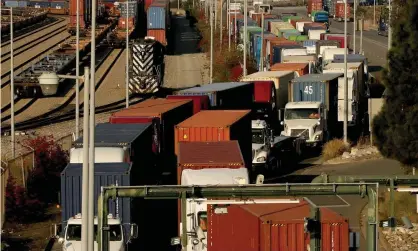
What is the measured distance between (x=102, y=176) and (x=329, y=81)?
25.1 metres

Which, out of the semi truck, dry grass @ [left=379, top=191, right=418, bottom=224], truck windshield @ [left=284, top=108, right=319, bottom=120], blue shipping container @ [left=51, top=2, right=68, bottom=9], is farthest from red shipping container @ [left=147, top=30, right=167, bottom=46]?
dry grass @ [left=379, top=191, right=418, bottom=224]

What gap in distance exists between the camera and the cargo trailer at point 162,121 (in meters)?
32.1

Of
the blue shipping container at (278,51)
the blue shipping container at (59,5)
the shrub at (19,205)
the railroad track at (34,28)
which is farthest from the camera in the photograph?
the blue shipping container at (59,5)

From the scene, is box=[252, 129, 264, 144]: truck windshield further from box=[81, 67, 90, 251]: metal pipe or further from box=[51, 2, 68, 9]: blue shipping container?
box=[51, 2, 68, 9]: blue shipping container

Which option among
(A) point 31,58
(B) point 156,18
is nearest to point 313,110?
(A) point 31,58

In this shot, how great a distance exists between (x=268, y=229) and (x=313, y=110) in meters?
25.8

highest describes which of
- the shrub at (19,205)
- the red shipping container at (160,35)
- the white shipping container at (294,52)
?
the red shipping container at (160,35)

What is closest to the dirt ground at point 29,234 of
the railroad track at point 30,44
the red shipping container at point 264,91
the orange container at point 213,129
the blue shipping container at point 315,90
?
the orange container at point 213,129

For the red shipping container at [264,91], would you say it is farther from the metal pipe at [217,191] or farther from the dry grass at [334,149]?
the metal pipe at [217,191]

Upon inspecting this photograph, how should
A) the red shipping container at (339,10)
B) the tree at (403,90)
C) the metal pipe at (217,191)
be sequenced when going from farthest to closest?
the red shipping container at (339,10) < the tree at (403,90) < the metal pipe at (217,191)

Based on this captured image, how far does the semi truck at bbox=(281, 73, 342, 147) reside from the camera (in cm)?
4609

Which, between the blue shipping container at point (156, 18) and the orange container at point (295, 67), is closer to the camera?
the orange container at point (295, 67)

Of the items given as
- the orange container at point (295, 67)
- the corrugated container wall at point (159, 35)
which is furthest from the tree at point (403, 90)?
the corrugated container wall at point (159, 35)

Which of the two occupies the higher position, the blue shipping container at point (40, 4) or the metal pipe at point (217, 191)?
the blue shipping container at point (40, 4)
